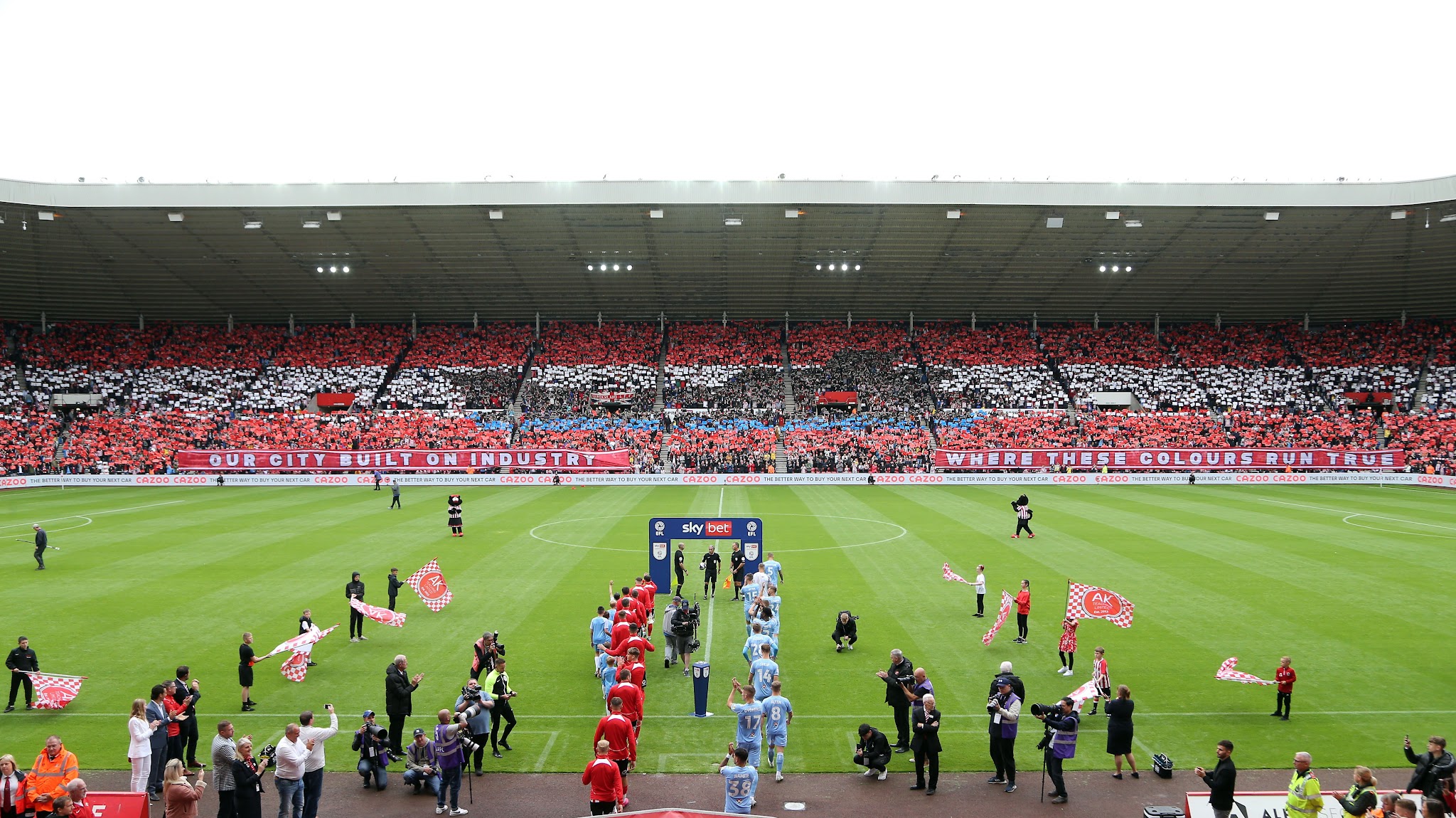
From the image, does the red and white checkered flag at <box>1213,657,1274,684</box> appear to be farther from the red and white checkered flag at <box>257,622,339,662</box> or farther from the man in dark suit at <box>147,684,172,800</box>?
A: the man in dark suit at <box>147,684,172,800</box>

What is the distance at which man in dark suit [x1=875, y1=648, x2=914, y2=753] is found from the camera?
43.7 feet

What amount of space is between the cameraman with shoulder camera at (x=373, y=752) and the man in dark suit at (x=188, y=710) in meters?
2.44

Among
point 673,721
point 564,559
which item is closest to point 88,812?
point 673,721

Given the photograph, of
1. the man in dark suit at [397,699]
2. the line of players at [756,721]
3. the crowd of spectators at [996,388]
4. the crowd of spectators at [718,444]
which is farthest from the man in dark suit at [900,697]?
the crowd of spectators at [996,388]

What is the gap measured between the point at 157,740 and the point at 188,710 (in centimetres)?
60

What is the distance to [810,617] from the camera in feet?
68.4

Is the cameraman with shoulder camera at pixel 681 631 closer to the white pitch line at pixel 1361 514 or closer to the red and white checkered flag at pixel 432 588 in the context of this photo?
the red and white checkered flag at pixel 432 588

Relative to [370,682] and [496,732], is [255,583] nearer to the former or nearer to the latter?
[370,682]

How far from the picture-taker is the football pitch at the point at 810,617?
46.2ft

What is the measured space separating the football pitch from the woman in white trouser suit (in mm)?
1902

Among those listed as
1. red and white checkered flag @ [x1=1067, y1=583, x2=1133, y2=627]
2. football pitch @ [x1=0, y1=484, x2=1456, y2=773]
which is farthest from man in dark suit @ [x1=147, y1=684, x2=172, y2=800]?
red and white checkered flag @ [x1=1067, y1=583, x2=1133, y2=627]

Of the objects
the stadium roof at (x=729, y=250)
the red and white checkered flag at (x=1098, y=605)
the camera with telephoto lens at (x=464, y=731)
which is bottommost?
the camera with telephoto lens at (x=464, y=731)

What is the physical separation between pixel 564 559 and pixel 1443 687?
2126 centimetres

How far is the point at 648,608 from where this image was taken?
18422 mm
